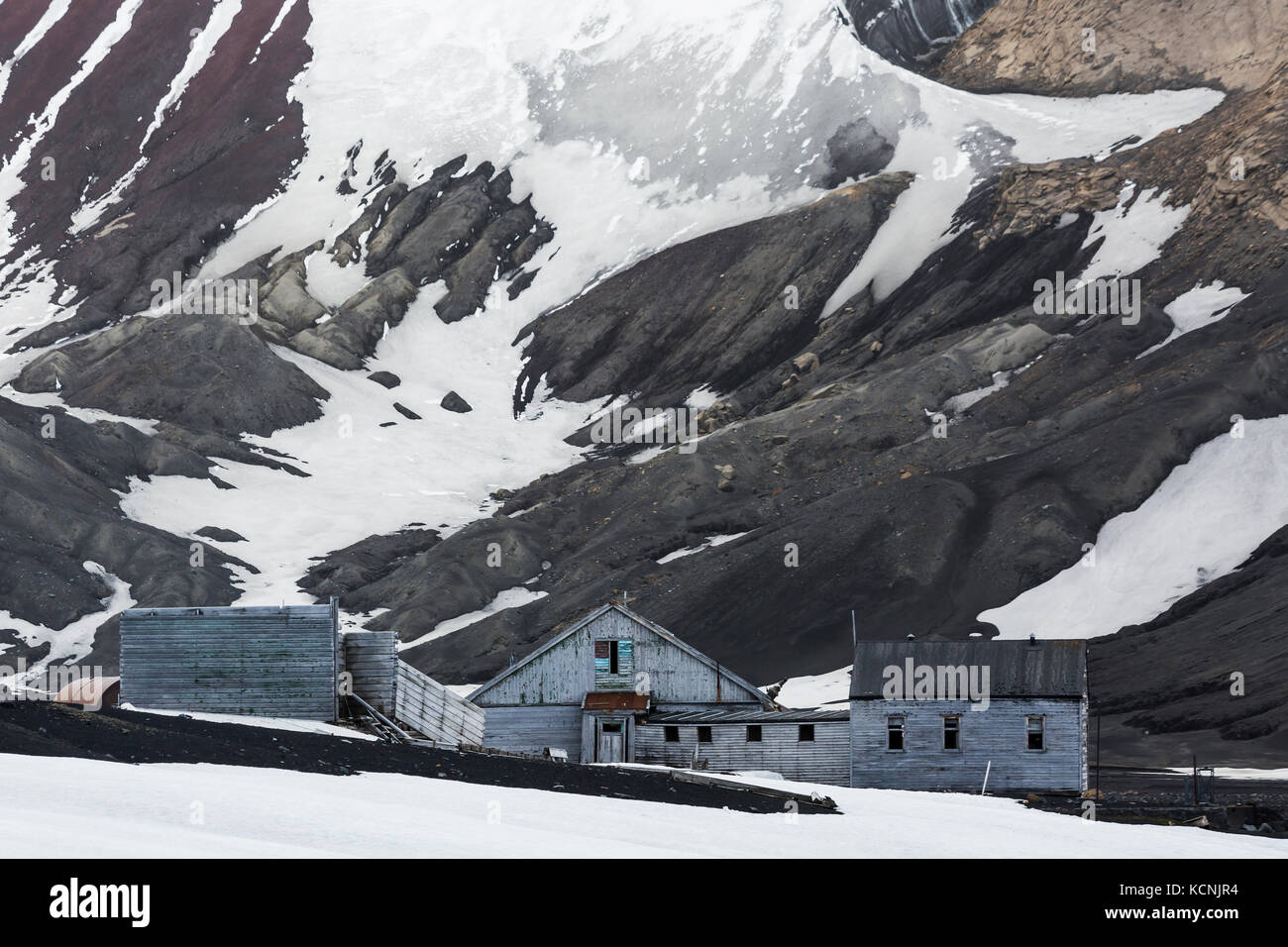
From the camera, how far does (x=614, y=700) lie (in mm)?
48844

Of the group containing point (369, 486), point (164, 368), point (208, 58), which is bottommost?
point (369, 486)

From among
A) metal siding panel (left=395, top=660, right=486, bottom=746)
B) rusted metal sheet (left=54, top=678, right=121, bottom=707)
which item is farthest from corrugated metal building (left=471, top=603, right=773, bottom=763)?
rusted metal sheet (left=54, top=678, right=121, bottom=707)

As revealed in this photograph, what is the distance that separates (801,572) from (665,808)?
56.3 m

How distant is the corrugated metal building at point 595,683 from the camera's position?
49406 millimetres

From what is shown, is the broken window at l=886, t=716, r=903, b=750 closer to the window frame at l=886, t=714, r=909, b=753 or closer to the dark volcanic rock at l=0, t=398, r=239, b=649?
the window frame at l=886, t=714, r=909, b=753

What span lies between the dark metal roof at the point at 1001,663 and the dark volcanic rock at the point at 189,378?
276 feet

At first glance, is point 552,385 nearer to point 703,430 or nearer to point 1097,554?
point 703,430

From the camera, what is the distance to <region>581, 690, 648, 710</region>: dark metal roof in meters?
48.4

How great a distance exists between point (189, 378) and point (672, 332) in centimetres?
3347

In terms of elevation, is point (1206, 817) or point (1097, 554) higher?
point (1097, 554)

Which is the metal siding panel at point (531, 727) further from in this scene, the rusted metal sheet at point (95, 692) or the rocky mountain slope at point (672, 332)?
the rocky mountain slope at point (672, 332)

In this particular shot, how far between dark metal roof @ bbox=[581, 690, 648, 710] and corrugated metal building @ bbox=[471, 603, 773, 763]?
0.04 meters
